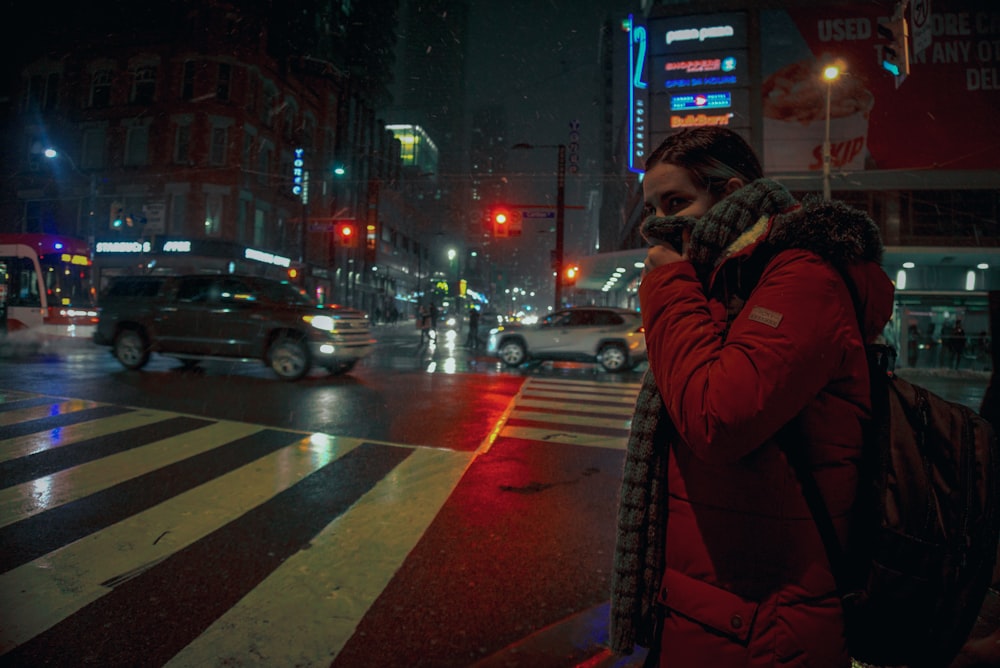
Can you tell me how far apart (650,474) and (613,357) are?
13765 millimetres

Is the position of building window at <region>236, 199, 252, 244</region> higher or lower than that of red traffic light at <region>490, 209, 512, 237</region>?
higher

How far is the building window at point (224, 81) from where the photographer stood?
102 feet

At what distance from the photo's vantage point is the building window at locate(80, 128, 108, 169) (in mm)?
32094

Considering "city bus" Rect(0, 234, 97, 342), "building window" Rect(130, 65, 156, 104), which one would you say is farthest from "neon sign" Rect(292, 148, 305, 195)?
"city bus" Rect(0, 234, 97, 342)

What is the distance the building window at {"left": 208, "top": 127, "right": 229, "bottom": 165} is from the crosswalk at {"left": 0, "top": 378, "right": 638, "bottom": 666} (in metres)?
29.1

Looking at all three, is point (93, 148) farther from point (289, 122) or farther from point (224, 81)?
point (289, 122)

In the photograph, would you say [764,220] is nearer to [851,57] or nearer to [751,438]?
[751,438]

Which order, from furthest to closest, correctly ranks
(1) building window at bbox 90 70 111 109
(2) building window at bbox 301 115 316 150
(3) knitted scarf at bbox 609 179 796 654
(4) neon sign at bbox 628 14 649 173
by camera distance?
(2) building window at bbox 301 115 316 150
(1) building window at bbox 90 70 111 109
(4) neon sign at bbox 628 14 649 173
(3) knitted scarf at bbox 609 179 796 654

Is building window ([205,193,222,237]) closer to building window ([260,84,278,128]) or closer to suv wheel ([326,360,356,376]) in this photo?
building window ([260,84,278,128])

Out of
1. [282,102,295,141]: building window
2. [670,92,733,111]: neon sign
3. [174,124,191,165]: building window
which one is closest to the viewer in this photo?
[670,92,733,111]: neon sign

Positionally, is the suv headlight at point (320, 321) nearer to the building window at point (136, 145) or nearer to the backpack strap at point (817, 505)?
the backpack strap at point (817, 505)

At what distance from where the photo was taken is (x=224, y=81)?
103 feet

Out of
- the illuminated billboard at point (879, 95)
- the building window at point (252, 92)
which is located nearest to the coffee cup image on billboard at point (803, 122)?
the illuminated billboard at point (879, 95)

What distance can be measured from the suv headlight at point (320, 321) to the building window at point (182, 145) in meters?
26.6
